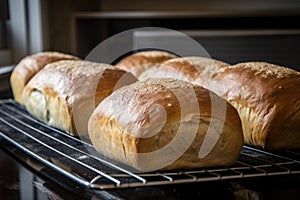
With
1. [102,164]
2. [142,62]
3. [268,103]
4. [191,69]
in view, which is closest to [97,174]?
[102,164]

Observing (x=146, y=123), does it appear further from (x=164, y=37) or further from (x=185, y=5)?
(x=185, y=5)

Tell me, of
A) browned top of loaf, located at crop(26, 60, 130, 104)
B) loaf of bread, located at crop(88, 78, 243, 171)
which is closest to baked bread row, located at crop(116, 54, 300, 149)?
loaf of bread, located at crop(88, 78, 243, 171)

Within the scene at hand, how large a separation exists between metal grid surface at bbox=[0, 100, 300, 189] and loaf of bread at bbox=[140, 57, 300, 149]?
0.03 meters

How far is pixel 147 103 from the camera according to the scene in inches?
30.2

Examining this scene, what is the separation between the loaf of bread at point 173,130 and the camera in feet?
2.40

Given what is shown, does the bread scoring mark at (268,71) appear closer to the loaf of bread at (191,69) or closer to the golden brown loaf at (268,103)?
the golden brown loaf at (268,103)

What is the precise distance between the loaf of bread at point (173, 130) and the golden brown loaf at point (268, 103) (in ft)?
0.35

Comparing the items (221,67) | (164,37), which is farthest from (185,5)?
(221,67)

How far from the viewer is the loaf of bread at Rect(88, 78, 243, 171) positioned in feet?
2.40

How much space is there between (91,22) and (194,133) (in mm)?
1933

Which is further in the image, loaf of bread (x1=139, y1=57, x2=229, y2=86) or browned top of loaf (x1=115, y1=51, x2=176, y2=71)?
browned top of loaf (x1=115, y1=51, x2=176, y2=71)

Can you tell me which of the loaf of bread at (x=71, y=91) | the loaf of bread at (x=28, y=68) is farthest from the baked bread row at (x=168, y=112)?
the loaf of bread at (x=28, y=68)

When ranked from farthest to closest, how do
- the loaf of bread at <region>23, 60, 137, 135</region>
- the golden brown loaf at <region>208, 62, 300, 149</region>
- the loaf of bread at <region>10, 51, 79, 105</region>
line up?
the loaf of bread at <region>10, 51, 79, 105</region> < the loaf of bread at <region>23, 60, 137, 135</region> < the golden brown loaf at <region>208, 62, 300, 149</region>

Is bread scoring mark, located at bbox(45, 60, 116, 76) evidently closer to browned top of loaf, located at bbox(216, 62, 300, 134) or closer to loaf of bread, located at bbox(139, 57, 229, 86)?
loaf of bread, located at bbox(139, 57, 229, 86)
